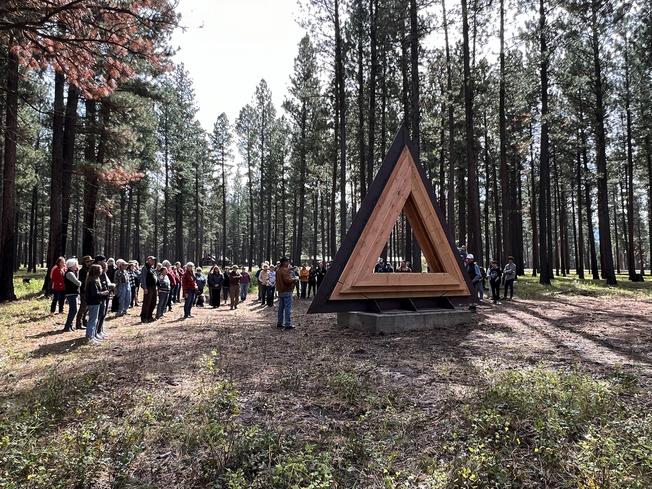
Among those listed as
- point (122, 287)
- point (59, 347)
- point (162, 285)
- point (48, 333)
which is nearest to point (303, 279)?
point (162, 285)

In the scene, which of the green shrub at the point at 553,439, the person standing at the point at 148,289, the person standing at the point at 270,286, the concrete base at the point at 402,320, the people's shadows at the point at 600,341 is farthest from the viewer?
the person standing at the point at 270,286

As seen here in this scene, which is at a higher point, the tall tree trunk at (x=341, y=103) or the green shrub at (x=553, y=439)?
the tall tree trunk at (x=341, y=103)

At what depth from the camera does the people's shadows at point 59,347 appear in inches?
310

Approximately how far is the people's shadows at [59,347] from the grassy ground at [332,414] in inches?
2.6

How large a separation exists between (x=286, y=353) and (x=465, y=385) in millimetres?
3537

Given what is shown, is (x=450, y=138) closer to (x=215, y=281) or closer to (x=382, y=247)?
(x=215, y=281)

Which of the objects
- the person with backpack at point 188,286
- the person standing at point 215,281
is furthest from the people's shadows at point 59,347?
the person standing at point 215,281

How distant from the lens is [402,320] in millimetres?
9891

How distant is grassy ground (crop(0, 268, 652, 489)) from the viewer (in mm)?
3568

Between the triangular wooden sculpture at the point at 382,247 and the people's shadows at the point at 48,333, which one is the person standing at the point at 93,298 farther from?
the triangular wooden sculpture at the point at 382,247

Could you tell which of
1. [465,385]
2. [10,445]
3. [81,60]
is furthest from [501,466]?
[81,60]

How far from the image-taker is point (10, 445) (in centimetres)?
391

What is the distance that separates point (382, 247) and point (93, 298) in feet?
21.1

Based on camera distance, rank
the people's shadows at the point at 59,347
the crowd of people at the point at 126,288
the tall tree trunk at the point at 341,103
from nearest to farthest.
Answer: the people's shadows at the point at 59,347, the crowd of people at the point at 126,288, the tall tree trunk at the point at 341,103
